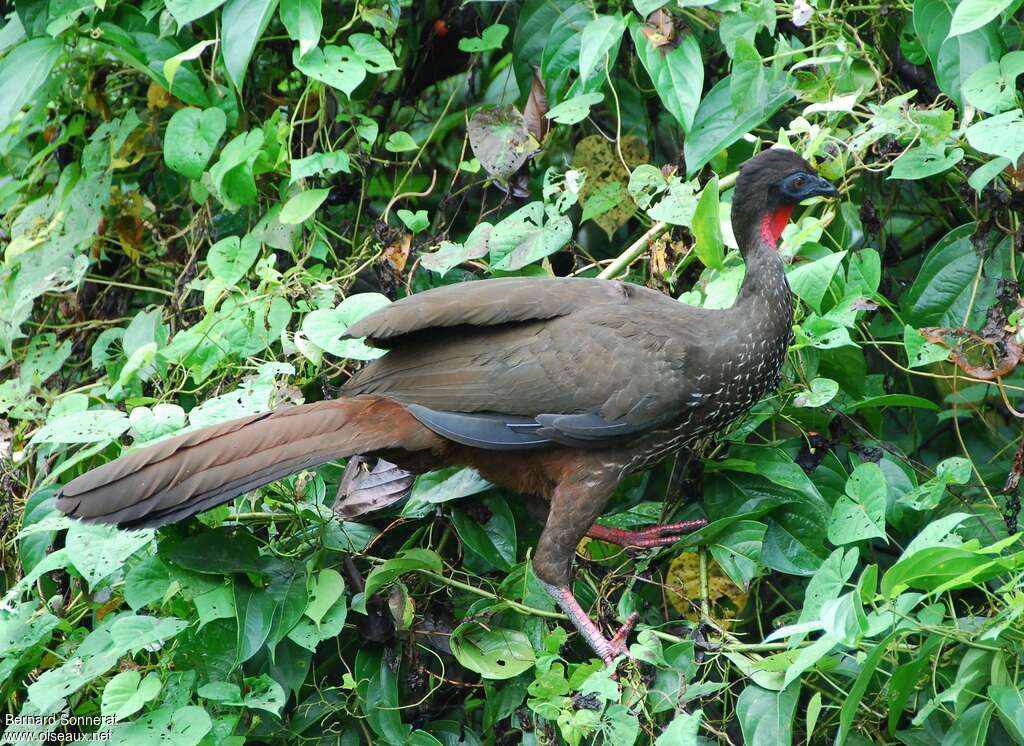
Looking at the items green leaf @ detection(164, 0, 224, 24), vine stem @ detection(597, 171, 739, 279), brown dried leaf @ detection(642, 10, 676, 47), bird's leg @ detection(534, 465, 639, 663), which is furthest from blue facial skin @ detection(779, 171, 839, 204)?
green leaf @ detection(164, 0, 224, 24)

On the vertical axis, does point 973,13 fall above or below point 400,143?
above

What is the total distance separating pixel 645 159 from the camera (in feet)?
12.7

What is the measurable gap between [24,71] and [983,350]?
3.00 meters

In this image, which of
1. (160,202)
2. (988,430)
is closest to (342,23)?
(160,202)

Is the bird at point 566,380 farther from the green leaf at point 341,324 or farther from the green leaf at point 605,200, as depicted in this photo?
the green leaf at point 605,200

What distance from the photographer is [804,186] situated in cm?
341

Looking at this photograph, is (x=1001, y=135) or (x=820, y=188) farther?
(x=820, y=188)

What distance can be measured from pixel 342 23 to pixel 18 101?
1.04 meters

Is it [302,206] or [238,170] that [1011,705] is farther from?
[238,170]

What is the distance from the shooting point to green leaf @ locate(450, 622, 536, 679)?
3043mm

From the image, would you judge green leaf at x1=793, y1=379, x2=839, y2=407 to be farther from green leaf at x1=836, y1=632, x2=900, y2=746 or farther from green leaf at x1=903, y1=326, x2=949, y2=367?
green leaf at x1=836, y1=632, x2=900, y2=746

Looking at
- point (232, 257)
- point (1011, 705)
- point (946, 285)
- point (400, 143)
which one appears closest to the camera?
point (1011, 705)

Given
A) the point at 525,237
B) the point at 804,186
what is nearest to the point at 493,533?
the point at 525,237

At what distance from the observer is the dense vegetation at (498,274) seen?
2879mm
